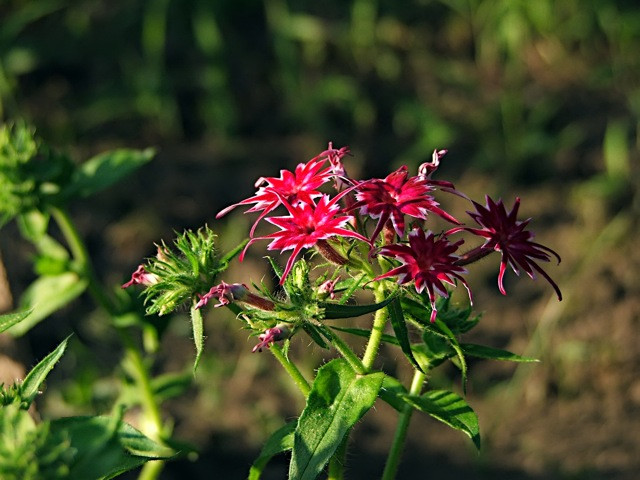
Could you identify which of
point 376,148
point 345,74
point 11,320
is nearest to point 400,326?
point 11,320

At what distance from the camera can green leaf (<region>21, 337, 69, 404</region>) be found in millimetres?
1378

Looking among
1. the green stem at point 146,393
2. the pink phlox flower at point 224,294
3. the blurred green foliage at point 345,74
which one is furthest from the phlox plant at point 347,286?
the blurred green foliage at point 345,74

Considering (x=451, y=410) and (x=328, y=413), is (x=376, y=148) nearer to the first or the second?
(x=451, y=410)

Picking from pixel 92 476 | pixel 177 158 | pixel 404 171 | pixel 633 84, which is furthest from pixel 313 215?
pixel 633 84

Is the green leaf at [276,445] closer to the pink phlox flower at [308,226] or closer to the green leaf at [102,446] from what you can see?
the green leaf at [102,446]

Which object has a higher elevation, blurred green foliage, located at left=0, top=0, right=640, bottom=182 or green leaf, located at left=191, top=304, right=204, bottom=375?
blurred green foliage, located at left=0, top=0, right=640, bottom=182

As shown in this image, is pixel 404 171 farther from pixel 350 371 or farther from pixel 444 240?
pixel 350 371

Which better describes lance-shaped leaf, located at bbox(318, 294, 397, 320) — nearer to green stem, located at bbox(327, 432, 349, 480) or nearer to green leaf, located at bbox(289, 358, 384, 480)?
green leaf, located at bbox(289, 358, 384, 480)

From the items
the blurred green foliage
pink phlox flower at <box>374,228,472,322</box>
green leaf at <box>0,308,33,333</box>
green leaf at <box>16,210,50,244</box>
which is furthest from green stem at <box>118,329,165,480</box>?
the blurred green foliage

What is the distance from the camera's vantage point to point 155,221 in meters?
3.63

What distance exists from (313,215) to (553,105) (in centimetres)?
270

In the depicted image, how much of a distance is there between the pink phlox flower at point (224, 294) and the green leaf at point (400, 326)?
0.74ft

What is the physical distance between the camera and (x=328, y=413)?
57.1 inches

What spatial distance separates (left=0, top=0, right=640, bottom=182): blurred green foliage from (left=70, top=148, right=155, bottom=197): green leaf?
1647 mm
